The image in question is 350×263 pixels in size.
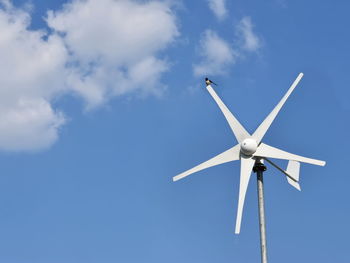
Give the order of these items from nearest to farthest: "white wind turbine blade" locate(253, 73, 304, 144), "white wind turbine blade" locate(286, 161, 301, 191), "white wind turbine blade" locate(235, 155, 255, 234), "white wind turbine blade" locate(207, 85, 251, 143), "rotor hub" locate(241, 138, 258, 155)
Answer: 1. "white wind turbine blade" locate(235, 155, 255, 234)
2. "rotor hub" locate(241, 138, 258, 155)
3. "white wind turbine blade" locate(253, 73, 304, 144)
4. "white wind turbine blade" locate(207, 85, 251, 143)
5. "white wind turbine blade" locate(286, 161, 301, 191)

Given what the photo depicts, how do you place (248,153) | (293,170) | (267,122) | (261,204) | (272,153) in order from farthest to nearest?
(293,170) → (267,122) → (272,153) → (248,153) → (261,204)

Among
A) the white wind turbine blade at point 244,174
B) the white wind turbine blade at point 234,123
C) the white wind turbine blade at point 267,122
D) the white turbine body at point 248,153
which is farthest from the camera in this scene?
the white wind turbine blade at point 234,123

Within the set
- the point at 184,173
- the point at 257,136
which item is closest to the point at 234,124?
the point at 257,136

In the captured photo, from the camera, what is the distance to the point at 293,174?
176 ft

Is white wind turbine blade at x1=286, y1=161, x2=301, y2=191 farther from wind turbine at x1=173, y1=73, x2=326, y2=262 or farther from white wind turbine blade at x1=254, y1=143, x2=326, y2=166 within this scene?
white wind turbine blade at x1=254, y1=143, x2=326, y2=166

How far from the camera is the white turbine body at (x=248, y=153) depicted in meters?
48.6

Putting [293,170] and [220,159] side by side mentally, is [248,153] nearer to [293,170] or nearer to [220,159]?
[220,159]

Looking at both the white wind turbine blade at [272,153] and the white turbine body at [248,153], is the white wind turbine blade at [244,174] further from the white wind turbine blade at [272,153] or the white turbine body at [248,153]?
the white wind turbine blade at [272,153]

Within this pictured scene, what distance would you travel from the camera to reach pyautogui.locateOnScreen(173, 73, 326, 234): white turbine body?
48.6 meters

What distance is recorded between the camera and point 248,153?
161 ft

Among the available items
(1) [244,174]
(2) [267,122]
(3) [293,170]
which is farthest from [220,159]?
(3) [293,170]

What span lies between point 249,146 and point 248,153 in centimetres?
61

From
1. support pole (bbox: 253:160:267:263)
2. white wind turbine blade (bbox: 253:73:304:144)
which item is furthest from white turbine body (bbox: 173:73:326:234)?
support pole (bbox: 253:160:267:263)

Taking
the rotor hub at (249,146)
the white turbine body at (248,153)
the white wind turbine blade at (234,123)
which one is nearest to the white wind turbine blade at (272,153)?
the white turbine body at (248,153)
